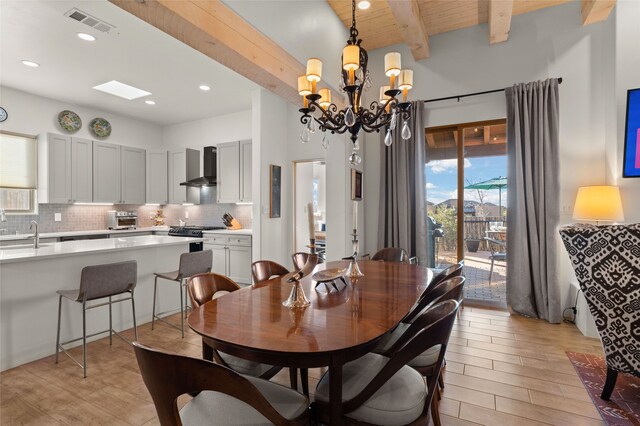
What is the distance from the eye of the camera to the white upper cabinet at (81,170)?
5.14m

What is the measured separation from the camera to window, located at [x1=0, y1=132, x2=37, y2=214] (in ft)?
15.2

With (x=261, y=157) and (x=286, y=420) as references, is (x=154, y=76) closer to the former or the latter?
(x=261, y=157)

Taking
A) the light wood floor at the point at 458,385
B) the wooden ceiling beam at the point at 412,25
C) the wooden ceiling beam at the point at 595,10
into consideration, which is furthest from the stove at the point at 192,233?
the wooden ceiling beam at the point at 595,10

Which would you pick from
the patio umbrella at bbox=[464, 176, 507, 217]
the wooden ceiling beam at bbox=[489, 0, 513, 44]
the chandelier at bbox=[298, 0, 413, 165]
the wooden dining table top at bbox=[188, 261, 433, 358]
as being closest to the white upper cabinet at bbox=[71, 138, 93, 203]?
the chandelier at bbox=[298, 0, 413, 165]

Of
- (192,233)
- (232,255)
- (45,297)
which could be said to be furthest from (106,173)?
(45,297)

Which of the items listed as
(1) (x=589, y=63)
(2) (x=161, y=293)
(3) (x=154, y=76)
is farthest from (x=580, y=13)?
(2) (x=161, y=293)

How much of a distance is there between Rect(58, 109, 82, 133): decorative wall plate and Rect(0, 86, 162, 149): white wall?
57 millimetres

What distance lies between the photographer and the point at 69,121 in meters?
5.23

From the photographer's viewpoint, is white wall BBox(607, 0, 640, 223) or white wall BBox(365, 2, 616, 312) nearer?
white wall BBox(607, 0, 640, 223)

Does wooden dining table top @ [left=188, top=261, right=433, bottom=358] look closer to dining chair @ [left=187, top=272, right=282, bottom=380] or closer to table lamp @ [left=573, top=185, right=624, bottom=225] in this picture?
dining chair @ [left=187, top=272, right=282, bottom=380]

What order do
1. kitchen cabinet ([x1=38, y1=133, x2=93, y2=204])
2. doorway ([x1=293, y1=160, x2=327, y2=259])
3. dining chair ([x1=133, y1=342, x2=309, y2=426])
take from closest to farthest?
dining chair ([x1=133, y1=342, x2=309, y2=426])
kitchen cabinet ([x1=38, y1=133, x2=93, y2=204])
doorway ([x1=293, y1=160, x2=327, y2=259])

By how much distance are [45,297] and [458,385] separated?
3.45 m

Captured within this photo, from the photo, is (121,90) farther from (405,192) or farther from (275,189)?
(405,192)

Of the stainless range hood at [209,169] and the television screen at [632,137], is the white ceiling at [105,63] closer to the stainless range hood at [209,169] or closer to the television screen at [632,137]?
the stainless range hood at [209,169]
